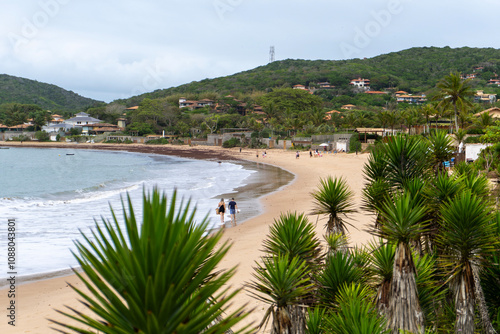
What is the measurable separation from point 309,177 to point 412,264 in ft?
118

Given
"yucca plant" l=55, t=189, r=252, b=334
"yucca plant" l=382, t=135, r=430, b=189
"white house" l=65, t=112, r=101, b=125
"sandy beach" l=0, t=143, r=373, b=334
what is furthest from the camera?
"white house" l=65, t=112, r=101, b=125

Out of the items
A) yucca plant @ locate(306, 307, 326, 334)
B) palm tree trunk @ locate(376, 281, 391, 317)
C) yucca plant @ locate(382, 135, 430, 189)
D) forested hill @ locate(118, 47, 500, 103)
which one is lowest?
yucca plant @ locate(306, 307, 326, 334)

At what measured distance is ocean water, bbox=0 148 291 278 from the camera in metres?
16.1

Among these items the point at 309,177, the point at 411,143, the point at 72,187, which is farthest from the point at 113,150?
the point at 411,143

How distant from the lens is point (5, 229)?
67.2 feet

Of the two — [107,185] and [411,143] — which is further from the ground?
[411,143]

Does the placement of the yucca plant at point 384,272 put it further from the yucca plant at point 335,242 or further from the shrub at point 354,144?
the shrub at point 354,144

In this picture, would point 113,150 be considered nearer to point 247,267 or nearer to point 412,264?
point 247,267

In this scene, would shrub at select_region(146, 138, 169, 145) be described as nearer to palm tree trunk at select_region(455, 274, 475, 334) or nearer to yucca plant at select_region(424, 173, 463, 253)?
yucca plant at select_region(424, 173, 463, 253)

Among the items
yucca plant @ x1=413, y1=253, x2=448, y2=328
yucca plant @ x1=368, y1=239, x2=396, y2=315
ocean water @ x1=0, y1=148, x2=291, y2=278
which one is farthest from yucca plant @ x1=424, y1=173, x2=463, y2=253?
ocean water @ x1=0, y1=148, x2=291, y2=278

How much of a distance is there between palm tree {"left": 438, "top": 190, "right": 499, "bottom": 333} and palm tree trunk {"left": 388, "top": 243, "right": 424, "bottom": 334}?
2.15 ft

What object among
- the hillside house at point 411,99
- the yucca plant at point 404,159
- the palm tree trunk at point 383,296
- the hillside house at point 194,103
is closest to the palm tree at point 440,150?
the yucca plant at point 404,159

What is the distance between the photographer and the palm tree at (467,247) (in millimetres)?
4816

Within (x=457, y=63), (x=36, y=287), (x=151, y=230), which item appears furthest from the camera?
(x=457, y=63)
